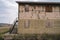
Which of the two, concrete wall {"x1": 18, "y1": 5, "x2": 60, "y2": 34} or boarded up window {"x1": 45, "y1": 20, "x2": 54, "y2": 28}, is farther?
boarded up window {"x1": 45, "y1": 20, "x2": 54, "y2": 28}

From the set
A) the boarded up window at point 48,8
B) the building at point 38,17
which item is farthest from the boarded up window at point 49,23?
the boarded up window at point 48,8

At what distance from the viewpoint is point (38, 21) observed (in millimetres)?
26656

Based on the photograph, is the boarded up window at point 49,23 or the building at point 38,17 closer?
the building at point 38,17

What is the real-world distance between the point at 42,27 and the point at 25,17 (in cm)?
312

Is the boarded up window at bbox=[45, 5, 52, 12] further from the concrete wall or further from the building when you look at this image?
the concrete wall

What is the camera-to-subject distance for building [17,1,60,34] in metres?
26.5

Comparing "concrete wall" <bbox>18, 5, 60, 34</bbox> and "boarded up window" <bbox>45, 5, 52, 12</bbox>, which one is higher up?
"boarded up window" <bbox>45, 5, 52, 12</bbox>

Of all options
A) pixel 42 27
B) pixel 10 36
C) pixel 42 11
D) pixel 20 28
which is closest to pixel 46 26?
pixel 42 27

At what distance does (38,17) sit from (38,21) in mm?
649

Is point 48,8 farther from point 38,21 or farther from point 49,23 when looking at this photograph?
point 38,21

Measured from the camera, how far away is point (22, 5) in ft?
88.8

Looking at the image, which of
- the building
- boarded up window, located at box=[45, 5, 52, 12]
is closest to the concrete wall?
the building

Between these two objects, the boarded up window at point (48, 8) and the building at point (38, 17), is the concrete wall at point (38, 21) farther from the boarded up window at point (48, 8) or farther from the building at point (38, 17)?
the boarded up window at point (48, 8)

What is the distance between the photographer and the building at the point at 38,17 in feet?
86.8
